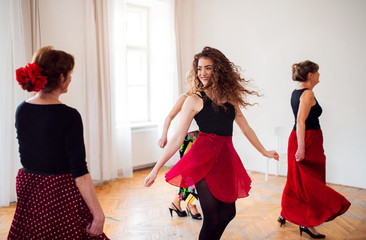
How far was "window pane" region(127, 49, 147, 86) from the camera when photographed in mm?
5621

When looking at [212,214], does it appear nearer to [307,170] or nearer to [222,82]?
[222,82]

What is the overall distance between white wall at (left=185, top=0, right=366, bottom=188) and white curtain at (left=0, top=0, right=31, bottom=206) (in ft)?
10.7

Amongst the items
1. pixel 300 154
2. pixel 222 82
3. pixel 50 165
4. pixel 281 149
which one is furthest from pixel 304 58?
pixel 50 165

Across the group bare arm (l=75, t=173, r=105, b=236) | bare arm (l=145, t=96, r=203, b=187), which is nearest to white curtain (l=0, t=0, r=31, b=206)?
bare arm (l=145, t=96, r=203, b=187)

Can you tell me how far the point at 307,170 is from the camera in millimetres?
2945

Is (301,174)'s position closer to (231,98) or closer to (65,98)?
(231,98)

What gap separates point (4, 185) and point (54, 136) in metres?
2.88

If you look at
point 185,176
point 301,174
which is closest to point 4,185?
point 185,176

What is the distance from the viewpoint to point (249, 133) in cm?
234

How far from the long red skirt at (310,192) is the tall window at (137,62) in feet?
11.0

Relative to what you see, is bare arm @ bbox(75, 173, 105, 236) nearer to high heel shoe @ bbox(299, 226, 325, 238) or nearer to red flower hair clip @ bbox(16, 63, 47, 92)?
red flower hair clip @ bbox(16, 63, 47, 92)

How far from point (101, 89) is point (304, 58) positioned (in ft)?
10.3

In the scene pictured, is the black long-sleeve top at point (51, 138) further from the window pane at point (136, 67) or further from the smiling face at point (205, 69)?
the window pane at point (136, 67)

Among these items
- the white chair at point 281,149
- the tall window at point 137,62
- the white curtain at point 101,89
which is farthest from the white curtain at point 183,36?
the white chair at point 281,149
